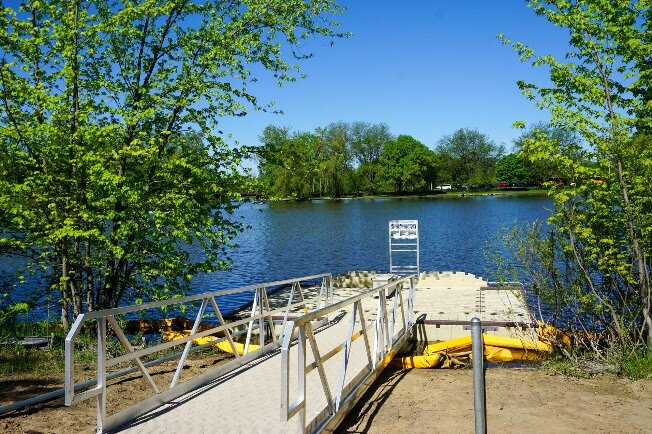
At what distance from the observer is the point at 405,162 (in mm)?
112625

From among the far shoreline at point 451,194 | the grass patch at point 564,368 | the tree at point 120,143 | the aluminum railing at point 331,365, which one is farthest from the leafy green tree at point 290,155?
the far shoreline at point 451,194

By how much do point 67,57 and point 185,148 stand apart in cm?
310

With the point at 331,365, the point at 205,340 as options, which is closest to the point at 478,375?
the point at 331,365

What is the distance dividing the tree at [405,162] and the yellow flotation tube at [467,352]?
3962 inches

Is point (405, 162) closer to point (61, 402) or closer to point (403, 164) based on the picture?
point (403, 164)

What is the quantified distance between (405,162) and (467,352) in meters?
103

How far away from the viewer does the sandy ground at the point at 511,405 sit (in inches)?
270

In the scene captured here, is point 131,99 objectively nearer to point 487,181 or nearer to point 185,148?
point 185,148

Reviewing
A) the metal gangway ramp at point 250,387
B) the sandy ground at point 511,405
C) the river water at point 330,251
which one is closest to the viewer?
the metal gangway ramp at point 250,387

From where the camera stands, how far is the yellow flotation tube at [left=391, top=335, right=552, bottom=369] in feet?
34.7

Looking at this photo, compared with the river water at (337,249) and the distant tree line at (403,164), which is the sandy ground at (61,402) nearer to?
the river water at (337,249)

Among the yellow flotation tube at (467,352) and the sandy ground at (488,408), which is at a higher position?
the sandy ground at (488,408)

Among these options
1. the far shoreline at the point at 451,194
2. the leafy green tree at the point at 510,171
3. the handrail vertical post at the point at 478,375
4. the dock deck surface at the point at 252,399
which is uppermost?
the leafy green tree at the point at 510,171

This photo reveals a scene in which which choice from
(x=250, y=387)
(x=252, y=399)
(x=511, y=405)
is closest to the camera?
(x=252, y=399)
